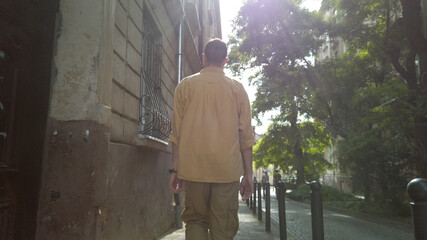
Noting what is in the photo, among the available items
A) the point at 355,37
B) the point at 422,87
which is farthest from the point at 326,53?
the point at 422,87

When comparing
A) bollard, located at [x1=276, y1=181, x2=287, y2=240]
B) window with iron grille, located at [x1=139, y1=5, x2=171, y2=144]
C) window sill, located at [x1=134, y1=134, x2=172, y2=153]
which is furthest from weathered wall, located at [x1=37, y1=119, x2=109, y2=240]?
bollard, located at [x1=276, y1=181, x2=287, y2=240]

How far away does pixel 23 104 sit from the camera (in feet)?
8.77

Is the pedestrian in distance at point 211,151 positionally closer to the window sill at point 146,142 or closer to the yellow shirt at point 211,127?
the yellow shirt at point 211,127

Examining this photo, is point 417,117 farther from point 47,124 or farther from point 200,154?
point 47,124

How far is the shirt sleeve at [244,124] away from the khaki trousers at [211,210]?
0.30 metres

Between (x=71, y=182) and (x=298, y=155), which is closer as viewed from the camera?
(x=71, y=182)

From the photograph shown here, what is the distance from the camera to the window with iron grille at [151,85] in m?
4.98

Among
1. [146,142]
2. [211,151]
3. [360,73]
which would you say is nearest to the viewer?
[211,151]

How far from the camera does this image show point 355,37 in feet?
36.2

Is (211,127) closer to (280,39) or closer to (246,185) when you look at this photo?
(246,185)

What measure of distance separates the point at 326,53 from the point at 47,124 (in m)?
35.0

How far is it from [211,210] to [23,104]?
1.57 metres

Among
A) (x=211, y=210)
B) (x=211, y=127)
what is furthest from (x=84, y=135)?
(x=211, y=210)

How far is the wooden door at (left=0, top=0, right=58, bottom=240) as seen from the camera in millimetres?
2484
